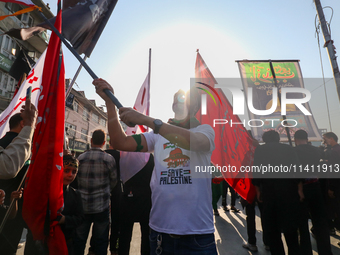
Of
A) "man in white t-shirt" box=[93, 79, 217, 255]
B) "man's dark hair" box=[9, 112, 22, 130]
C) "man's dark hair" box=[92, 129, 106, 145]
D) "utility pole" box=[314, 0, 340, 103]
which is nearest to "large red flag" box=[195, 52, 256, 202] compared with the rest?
"man's dark hair" box=[92, 129, 106, 145]

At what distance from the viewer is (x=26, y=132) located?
6.07ft

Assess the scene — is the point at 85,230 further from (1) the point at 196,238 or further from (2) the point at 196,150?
(2) the point at 196,150

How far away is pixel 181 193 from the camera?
5.03ft

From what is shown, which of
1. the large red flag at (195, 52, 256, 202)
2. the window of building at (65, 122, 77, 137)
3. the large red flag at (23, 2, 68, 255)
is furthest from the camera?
the window of building at (65, 122, 77, 137)

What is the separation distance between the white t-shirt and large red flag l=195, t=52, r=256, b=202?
1.74 meters

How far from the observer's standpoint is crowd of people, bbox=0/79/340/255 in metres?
1.48

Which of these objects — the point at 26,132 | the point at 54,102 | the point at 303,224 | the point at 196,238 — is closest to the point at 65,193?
the point at 26,132

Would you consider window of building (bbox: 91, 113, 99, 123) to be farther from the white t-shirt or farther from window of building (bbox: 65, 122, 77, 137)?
the white t-shirt

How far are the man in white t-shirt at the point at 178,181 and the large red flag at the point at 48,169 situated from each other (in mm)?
482

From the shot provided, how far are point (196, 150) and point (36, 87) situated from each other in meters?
2.17

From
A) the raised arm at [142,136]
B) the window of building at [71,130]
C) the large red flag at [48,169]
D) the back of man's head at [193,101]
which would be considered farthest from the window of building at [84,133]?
the back of man's head at [193,101]

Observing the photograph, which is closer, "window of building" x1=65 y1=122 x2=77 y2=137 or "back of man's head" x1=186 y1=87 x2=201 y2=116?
"back of man's head" x1=186 y1=87 x2=201 y2=116

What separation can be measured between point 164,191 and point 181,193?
0.44 ft

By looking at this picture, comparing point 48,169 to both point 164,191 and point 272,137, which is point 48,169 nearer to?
point 164,191
